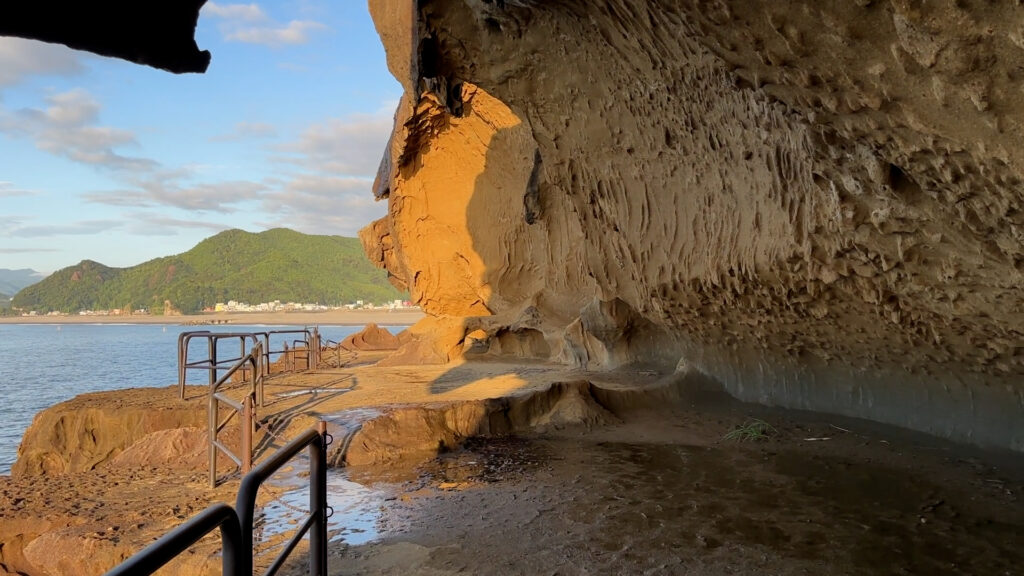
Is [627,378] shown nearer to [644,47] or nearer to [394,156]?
[644,47]

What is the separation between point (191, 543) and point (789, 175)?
5.21 m

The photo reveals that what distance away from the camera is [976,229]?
12.3 ft

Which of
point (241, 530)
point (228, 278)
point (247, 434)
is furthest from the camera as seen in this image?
point (228, 278)

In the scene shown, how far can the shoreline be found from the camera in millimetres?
76175

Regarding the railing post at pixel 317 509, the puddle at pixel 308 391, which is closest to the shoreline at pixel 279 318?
the puddle at pixel 308 391

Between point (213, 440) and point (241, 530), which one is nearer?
point (241, 530)

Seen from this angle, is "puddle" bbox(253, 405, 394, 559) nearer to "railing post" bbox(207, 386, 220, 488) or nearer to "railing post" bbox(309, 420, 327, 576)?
"railing post" bbox(207, 386, 220, 488)

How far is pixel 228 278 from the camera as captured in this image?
106562 mm

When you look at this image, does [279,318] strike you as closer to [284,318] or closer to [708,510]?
[284,318]

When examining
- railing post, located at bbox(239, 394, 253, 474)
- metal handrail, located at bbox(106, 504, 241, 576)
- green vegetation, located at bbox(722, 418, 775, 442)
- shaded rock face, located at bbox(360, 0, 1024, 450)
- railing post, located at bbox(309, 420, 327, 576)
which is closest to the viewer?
metal handrail, located at bbox(106, 504, 241, 576)

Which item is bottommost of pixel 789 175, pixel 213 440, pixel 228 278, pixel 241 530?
pixel 213 440

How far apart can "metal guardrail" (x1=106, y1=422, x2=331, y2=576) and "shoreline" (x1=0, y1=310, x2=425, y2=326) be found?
67.7 m

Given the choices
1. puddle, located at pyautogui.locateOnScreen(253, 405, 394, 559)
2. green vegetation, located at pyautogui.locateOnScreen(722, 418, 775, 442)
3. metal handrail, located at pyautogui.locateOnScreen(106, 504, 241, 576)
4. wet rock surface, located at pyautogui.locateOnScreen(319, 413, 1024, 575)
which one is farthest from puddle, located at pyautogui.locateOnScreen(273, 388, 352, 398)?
metal handrail, located at pyautogui.locateOnScreen(106, 504, 241, 576)

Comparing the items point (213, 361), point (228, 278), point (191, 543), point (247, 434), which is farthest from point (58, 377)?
point (228, 278)
